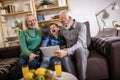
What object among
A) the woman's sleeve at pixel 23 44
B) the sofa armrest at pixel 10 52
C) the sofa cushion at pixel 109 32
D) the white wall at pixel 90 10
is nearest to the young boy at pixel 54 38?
the woman's sleeve at pixel 23 44

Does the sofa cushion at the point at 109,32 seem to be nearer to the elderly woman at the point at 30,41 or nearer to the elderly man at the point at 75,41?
the elderly man at the point at 75,41

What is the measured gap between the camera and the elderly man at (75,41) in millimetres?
2354

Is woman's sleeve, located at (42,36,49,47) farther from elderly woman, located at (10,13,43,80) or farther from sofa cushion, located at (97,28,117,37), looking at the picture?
sofa cushion, located at (97,28,117,37)

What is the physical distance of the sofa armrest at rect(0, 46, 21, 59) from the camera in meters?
3.28

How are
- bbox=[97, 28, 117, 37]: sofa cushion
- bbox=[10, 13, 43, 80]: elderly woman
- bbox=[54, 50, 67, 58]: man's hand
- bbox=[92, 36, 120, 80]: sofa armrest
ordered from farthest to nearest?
bbox=[97, 28, 117, 37]: sofa cushion < bbox=[10, 13, 43, 80]: elderly woman < bbox=[92, 36, 120, 80]: sofa armrest < bbox=[54, 50, 67, 58]: man's hand

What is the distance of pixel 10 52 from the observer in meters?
3.29

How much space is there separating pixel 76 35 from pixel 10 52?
1.25 meters

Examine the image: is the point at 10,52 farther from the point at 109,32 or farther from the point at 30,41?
the point at 109,32

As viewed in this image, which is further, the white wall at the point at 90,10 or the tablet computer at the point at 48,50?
the white wall at the point at 90,10

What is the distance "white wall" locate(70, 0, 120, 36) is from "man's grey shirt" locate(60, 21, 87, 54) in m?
1.80

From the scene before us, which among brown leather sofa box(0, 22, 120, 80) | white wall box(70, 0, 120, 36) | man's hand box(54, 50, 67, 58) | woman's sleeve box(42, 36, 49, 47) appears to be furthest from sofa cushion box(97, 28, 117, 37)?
man's hand box(54, 50, 67, 58)

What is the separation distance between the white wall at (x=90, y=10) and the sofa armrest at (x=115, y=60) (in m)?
2.11

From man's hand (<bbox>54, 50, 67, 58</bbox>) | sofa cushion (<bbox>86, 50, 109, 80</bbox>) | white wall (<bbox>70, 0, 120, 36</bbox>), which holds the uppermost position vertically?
white wall (<bbox>70, 0, 120, 36</bbox>)

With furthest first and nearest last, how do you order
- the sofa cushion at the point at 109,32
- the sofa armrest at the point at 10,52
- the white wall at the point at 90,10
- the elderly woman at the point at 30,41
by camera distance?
1. the white wall at the point at 90,10
2. the sofa cushion at the point at 109,32
3. the sofa armrest at the point at 10,52
4. the elderly woman at the point at 30,41
